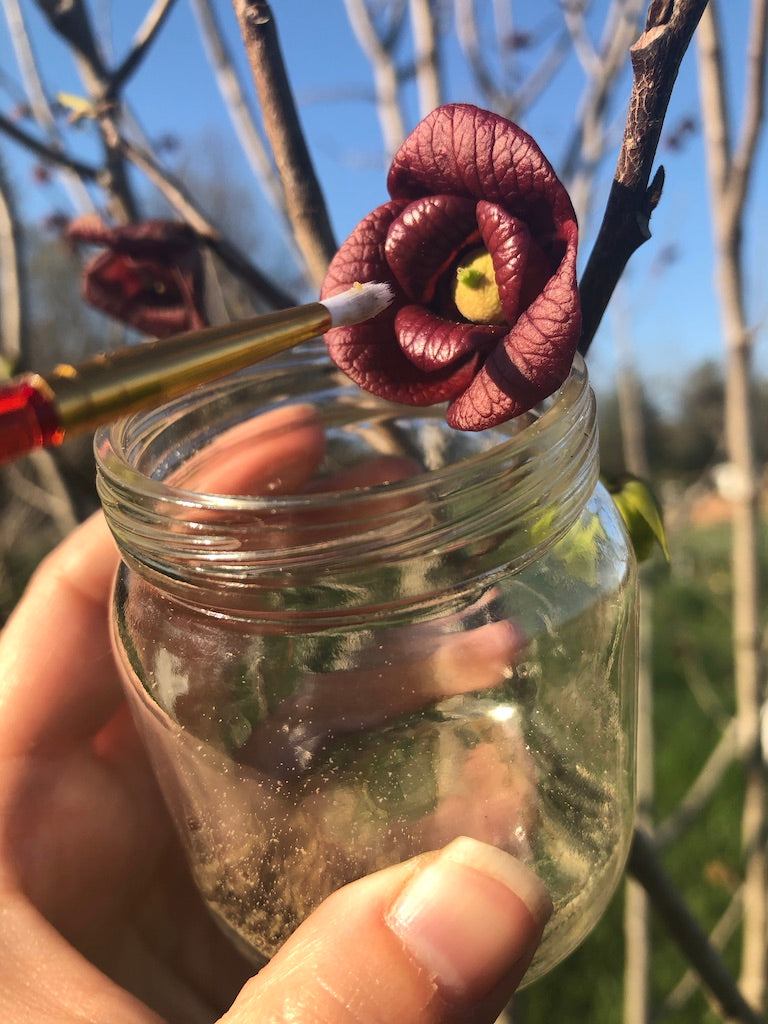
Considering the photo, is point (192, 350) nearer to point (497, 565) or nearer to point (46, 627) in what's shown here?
point (497, 565)

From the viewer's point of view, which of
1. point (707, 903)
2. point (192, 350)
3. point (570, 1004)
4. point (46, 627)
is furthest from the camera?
point (707, 903)

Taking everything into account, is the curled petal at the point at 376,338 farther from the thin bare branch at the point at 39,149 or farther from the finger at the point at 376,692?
the thin bare branch at the point at 39,149

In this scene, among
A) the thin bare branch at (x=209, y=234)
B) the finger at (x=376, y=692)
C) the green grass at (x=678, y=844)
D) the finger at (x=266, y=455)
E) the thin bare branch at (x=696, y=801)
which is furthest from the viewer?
the green grass at (x=678, y=844)

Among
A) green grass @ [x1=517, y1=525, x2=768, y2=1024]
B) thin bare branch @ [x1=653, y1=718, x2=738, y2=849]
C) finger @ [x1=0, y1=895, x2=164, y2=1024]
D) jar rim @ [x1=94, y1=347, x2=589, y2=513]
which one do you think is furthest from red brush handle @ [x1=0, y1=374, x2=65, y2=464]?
thin bare branch @ [x1=653, y1=718, x2=738, y2=849]

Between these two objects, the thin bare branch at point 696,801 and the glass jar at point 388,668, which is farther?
the thin bare branch at point 696,801

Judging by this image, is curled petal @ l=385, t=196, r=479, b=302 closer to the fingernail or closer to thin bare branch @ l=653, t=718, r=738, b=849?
the fingernail

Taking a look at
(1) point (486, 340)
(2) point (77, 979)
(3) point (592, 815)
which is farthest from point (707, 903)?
(1) point (486, 340)

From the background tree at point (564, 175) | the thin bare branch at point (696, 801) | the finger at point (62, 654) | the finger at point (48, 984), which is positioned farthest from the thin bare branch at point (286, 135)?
the thin bare branch at point (696, 801)
